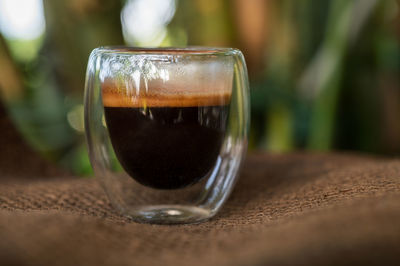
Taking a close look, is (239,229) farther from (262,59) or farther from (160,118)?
(262,59)

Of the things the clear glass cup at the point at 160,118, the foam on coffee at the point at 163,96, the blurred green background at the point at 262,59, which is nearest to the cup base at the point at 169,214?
the clear glass cup at the point at 160,118

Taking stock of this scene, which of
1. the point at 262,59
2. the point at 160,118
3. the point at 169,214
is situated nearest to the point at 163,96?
the point at 160,118

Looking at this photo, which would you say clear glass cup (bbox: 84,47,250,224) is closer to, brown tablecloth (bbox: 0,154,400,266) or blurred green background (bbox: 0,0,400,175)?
brown tablecloth (bbox: 0,154,400,266)

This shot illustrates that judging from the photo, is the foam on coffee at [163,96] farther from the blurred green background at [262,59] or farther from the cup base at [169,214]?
the blurred green background at [262,59]

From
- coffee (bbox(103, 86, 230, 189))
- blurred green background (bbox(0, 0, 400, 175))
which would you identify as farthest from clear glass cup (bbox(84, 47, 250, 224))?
blurred green background (bbox(0, 0, 400, 175))

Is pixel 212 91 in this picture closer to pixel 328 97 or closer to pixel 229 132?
pixel 229 132

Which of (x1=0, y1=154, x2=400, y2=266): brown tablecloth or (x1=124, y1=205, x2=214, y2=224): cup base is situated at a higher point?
(x1=0, y1=154, x2=400, y2=266): brown tablecloth
